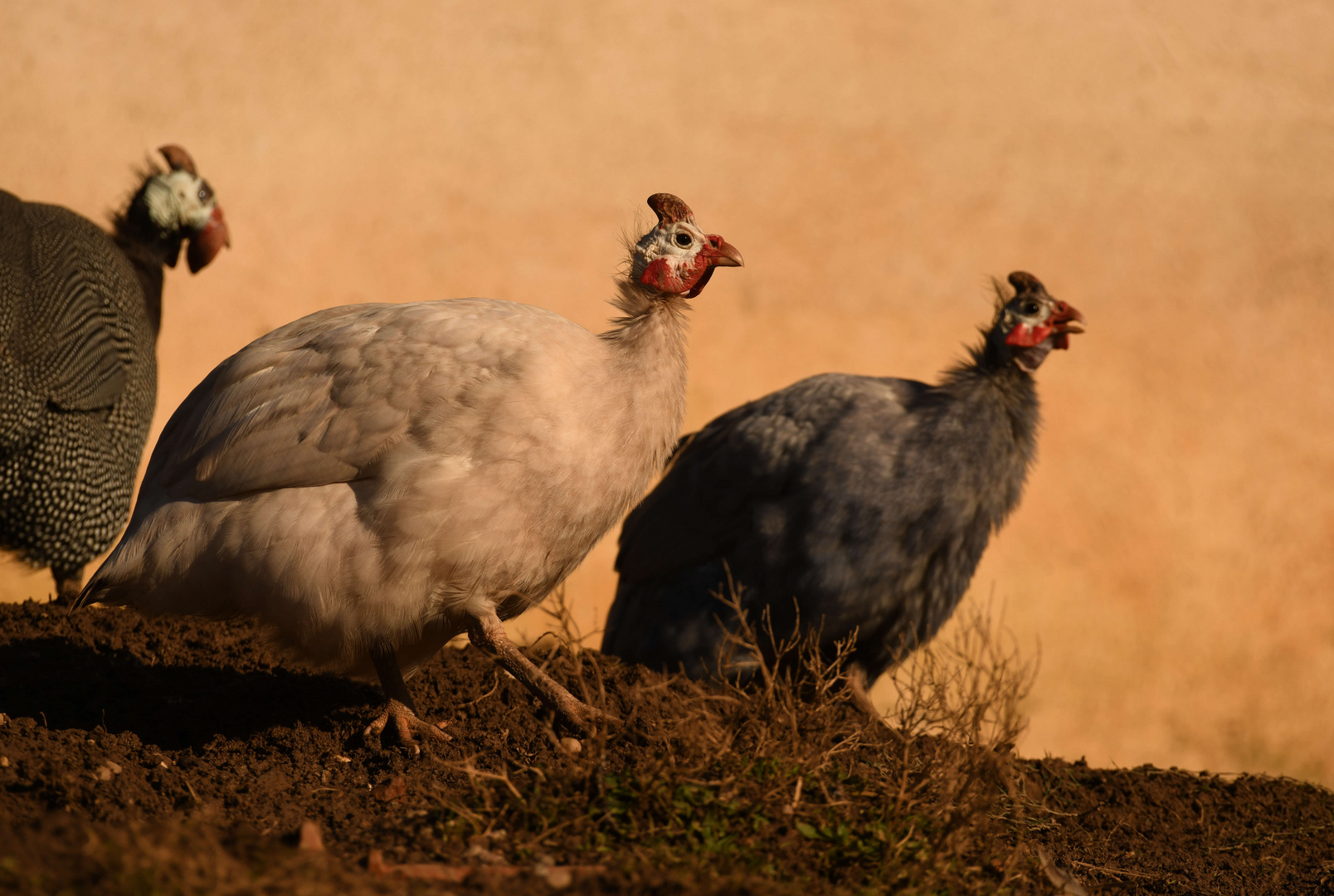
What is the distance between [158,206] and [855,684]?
400cm

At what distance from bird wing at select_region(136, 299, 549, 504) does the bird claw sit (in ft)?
2.00

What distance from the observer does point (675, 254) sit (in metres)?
2.90

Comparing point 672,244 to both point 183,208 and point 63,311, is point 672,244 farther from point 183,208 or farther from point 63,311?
point 183,208

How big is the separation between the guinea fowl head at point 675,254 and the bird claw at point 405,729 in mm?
1270

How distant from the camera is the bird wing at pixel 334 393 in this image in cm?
268

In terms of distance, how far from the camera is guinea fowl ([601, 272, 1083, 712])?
4.05m

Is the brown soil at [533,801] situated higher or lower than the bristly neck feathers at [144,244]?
lower

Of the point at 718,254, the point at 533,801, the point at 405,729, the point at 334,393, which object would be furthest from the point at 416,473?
the point at 718,254

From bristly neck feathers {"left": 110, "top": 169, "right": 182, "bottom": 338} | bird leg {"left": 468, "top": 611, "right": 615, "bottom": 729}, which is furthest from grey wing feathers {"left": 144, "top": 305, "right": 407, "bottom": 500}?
bristly neck feathers {"left": 110, "top": 169, "right": 182, "bottom": 338}

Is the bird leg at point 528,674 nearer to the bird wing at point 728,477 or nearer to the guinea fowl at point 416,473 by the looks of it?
the guinea fowl at point 416,473

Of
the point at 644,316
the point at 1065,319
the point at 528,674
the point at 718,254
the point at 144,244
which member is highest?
the point at 1065,319


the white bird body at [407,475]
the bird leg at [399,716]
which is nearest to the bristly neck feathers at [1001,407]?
the white bird body at [407,475]

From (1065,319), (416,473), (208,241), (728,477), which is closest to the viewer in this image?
(416,473)

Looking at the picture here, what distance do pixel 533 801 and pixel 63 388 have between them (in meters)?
3.04
